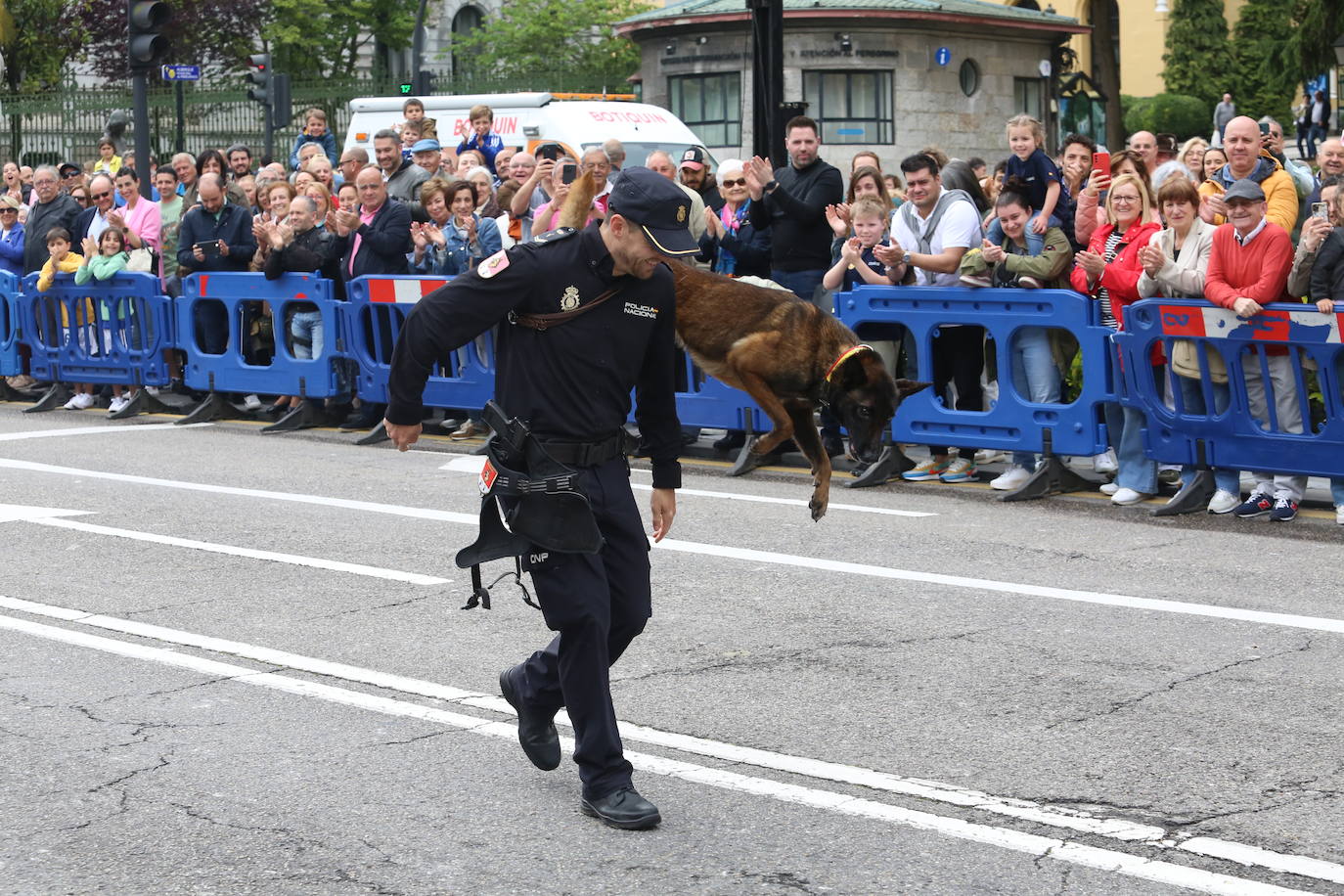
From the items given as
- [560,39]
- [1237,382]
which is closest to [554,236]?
[1237,382]

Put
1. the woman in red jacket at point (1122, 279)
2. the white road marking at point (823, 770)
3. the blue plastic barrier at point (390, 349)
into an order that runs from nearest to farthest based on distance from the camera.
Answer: the white road marking at point (823, 770)
the woman in red jacket at point (1122, 279)
the blue plastic barrier at point (390, 349)

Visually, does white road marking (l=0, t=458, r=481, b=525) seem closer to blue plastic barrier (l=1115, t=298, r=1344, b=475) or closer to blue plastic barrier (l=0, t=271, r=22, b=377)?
blue plastic barrier (l=1115, t=298, r=1344, b=475)

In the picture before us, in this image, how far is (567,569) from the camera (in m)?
5.16

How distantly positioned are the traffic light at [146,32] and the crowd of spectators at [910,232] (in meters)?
1.82

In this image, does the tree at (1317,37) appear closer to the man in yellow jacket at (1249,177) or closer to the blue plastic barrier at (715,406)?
the man in yellow jacket at (1249,177)

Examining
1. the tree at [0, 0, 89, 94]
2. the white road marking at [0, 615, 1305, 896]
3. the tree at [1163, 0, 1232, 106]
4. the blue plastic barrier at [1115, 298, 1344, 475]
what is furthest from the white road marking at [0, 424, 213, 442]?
the tree at [1163, 0, 1232, 106]

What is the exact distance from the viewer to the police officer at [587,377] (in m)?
5.14

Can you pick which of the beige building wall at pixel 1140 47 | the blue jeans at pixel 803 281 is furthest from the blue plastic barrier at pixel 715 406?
the beige building wall at pixel 1140 47

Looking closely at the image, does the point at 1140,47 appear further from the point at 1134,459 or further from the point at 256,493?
the point at 256,493

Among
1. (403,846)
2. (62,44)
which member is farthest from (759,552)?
(62,44)

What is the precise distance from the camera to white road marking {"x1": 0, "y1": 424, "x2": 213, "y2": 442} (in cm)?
1469

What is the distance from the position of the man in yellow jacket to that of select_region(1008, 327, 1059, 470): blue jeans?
4.26 feet

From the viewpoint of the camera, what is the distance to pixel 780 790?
17.9ft

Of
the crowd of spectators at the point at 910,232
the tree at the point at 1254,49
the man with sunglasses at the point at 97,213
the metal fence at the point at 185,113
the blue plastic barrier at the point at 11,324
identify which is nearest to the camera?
the crowd of spectators at the point at 910,232
